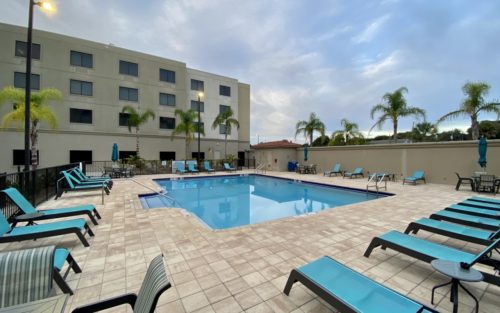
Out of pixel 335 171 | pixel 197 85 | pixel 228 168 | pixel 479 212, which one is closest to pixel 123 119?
pixel 197 85

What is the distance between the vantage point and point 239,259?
11.3 feet

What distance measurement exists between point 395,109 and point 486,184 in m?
8.25

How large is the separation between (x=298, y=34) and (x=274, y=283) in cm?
1277

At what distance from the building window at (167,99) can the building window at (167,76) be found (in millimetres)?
1495

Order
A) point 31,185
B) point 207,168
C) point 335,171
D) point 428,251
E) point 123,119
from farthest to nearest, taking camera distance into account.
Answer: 1. point 123,119
2. point 207,168
3. point 335,171
4. point 31,185
5. point 428,251

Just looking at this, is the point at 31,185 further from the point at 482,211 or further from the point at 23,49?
the point at 23,49

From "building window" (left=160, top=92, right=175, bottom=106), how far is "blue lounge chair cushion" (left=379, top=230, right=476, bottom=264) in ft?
75.4

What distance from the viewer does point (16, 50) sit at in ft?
53.4

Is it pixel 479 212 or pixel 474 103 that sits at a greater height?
pixel 474 103

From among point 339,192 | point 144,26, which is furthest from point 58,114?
point 339,192

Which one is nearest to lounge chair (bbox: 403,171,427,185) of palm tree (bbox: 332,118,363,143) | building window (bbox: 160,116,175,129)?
palm tree (bbox: 332,118,363,143)

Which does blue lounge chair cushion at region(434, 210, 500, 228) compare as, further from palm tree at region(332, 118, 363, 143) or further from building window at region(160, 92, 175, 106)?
building window at region(160, 92, 175, 106)

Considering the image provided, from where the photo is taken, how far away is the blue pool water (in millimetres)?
7793

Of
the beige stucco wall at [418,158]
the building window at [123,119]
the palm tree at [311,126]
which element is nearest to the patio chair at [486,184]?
the beige stucco wall at [418,158]
